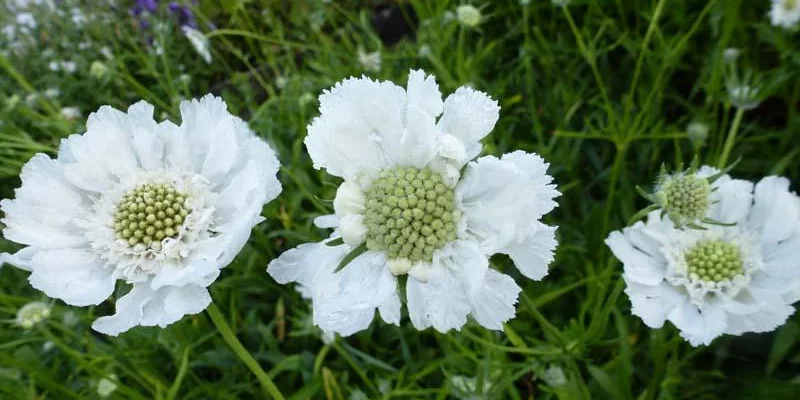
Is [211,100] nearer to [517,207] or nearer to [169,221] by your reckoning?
[169,221]

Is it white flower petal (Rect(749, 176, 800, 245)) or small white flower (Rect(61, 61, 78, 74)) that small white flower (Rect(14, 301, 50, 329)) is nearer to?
white flower petal (Rect(749, 176, 800, 245))

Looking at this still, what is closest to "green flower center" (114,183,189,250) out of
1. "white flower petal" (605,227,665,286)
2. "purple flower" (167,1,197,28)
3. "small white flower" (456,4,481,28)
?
"white flower petal" (605,227,665,286)

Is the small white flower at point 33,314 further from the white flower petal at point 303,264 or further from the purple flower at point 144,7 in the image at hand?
the purple flower at point 144,7

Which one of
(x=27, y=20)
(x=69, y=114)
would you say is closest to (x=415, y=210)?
(x=69, y=114)

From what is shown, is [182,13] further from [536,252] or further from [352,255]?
[536,252]

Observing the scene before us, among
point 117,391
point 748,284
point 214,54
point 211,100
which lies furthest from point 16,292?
point 748,284

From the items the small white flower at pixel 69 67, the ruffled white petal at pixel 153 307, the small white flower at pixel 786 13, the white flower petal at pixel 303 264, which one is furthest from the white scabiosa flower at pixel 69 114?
the small white flower at pixel 786 13

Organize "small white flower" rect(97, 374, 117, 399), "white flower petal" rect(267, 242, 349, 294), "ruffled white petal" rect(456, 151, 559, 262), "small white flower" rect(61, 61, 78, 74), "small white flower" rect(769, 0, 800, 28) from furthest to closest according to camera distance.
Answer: "small white flower" rect(61, 61, 78, 74) → "small white flower" rect(769, 0, 800, 28) → "small white flower" rect(97, 374, 117, 399) → "white flower petal" rect(267, 242, 349, 294) → "ruffled white petal" rect(456, 151, 559, 262)
